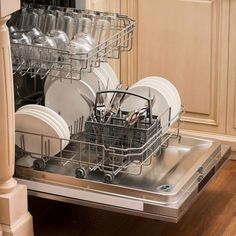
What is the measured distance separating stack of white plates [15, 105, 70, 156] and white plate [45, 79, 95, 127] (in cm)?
16

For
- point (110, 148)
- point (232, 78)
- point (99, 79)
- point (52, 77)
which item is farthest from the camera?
point (232, 78)

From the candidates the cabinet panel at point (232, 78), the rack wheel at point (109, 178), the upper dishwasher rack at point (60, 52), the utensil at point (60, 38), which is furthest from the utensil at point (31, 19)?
the cabinet panel at point (232, 78)

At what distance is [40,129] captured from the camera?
256cm

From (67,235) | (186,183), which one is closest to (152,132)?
(186,183)

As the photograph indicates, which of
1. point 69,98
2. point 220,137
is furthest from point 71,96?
point 220,137

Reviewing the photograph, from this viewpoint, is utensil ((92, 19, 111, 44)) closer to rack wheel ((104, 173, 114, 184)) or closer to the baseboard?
rack wheel ((104, 173, 114, 184))

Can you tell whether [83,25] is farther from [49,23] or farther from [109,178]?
[109,178]

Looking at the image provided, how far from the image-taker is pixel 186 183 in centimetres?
247

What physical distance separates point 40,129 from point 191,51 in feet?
2.70

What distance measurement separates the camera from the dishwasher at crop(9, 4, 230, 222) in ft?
7.93

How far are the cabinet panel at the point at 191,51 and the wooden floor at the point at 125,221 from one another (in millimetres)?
423

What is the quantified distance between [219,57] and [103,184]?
0.89m

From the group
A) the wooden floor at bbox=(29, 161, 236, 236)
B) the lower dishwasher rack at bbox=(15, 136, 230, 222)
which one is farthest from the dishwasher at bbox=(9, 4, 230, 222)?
the wooden floor at bbox=(29, 161, 236, 236)

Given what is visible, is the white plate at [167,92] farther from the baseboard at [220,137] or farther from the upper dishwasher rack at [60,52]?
the baseboard at [220,137]
